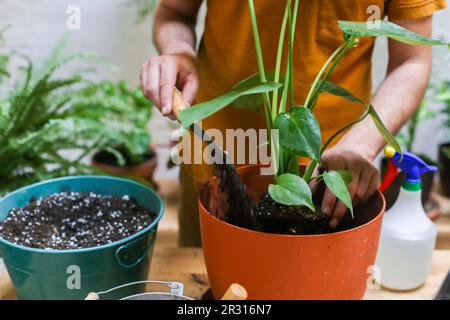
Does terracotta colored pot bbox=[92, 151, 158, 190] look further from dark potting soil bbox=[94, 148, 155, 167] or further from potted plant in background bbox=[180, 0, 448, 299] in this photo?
potted plant in background bbox=[180, 0, 448, 299]

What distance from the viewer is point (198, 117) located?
1.68 feet

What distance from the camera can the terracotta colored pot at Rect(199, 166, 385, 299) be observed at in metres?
0.58

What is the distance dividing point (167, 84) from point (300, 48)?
27cm

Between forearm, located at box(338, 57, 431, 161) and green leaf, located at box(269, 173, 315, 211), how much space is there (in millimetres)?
211

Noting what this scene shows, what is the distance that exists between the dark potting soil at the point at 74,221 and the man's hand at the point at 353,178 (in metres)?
0.27

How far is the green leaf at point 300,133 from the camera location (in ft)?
1.76

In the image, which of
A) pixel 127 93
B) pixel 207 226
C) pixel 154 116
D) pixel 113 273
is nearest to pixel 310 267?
pixel 207 226

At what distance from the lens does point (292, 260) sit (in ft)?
1.94

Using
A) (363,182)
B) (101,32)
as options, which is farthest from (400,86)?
(101,32)

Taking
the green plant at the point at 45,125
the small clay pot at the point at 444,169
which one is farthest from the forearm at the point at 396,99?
the small clay pot at the point at 444,169

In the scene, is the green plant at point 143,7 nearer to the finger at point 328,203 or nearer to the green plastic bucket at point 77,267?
the green plastic bucket at point 77,267

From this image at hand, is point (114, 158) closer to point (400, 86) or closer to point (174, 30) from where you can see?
point (174, 30)

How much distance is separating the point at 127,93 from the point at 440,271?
115 centimetres
